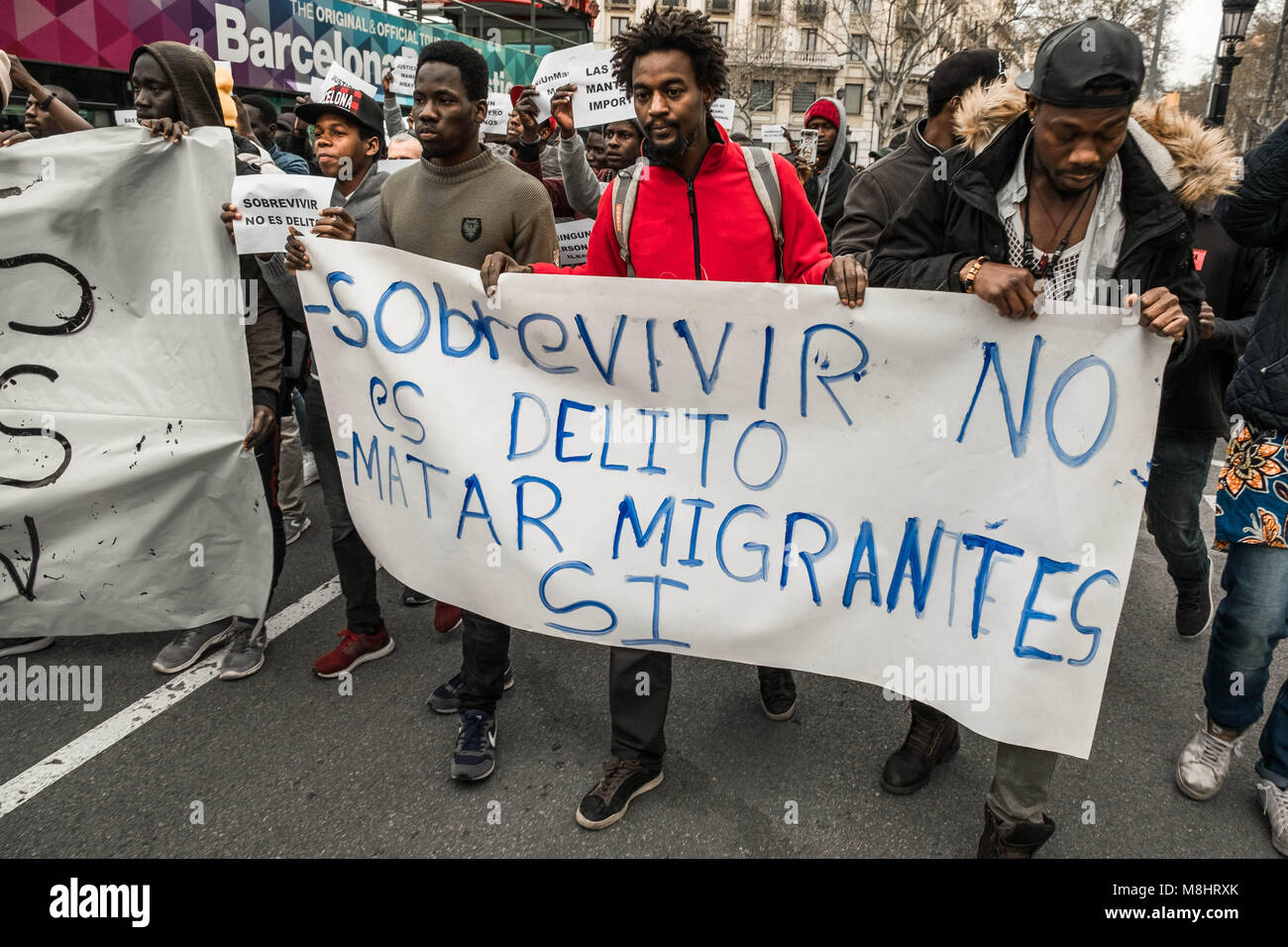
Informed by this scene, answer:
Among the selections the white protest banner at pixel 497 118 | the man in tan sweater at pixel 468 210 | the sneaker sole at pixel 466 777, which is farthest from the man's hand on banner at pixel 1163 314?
the white protest banner at pixel 497 118

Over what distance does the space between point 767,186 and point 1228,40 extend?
13888mm

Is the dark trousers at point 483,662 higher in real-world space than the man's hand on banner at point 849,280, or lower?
lower

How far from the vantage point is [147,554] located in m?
2.96

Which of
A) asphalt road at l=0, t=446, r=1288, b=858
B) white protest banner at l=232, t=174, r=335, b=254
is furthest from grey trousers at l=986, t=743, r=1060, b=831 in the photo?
white protest banner at l=232, t=174, r=335, b=254

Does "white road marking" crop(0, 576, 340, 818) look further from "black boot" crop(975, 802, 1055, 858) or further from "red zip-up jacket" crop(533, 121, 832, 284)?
"black boot" crop(975, 802, 1055, 858)

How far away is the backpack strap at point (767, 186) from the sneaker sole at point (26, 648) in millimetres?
3148

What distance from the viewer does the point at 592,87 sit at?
13.3 feet

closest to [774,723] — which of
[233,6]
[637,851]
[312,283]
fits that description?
[637,851]

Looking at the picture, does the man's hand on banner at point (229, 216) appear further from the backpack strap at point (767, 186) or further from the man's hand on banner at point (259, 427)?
the backpack strap at point (767, 186)

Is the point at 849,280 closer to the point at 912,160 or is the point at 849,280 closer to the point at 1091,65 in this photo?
the point at 1091,65

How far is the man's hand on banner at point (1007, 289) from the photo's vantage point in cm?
182

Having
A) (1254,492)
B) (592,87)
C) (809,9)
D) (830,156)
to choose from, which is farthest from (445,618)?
(809,9)

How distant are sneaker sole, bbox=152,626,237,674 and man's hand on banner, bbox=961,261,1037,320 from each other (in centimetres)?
295

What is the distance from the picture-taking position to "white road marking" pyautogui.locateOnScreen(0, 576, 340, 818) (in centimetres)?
246
